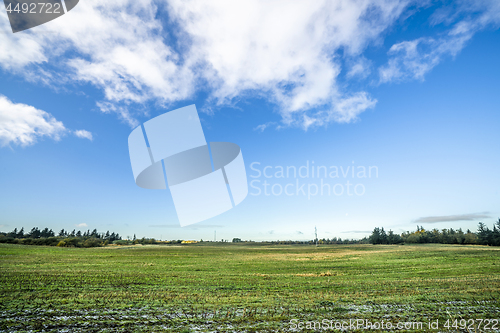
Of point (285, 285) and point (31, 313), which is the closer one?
point (31, 313)

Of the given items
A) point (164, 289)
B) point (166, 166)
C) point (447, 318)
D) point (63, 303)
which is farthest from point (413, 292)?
point (166, 166)

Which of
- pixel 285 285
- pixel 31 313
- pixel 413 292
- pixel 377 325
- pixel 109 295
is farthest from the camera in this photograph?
pixel 285 285

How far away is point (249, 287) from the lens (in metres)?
19.3

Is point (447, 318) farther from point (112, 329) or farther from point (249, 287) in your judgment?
point (112, 329)

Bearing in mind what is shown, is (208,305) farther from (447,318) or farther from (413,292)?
(413,292)

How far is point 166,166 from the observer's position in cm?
2753

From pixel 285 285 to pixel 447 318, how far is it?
11471mm

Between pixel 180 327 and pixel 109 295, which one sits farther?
pixel 109 295

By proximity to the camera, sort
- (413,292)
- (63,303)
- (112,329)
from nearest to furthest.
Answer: (112,329) < (63,303) < (413,292)

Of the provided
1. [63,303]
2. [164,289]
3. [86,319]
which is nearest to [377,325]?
[86,319]

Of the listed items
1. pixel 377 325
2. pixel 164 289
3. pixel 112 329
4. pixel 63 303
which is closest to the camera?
pixel 112 329

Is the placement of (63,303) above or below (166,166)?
below

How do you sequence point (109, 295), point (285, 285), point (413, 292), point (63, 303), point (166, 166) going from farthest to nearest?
point (166, 166), point (285, 285), point (413, 292), point (109, 295), point (63, 303)

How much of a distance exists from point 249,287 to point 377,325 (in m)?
10.8
